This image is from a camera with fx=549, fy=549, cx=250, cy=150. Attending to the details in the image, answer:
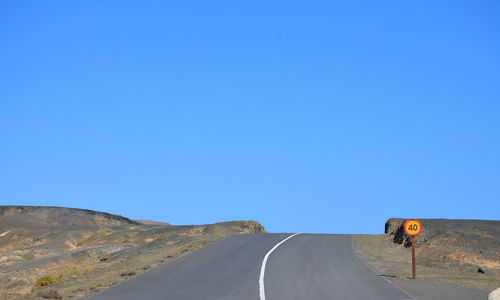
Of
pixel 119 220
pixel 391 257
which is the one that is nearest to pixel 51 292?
pixel 391 257

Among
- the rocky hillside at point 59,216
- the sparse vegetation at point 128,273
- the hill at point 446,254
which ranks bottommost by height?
the sparse vegetation at point 128,273

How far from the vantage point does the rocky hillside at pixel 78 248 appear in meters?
27.2

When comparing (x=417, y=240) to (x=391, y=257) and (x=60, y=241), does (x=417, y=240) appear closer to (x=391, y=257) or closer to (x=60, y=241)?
(x=391, y=257)

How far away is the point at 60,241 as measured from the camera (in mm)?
67812

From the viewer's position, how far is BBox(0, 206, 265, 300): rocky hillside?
27219 mm

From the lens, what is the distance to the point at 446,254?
107 ft

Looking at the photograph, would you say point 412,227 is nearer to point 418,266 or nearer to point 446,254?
point 418,266

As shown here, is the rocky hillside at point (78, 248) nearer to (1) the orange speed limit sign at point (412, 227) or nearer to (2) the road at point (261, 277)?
(2) the road at point (261, 277)

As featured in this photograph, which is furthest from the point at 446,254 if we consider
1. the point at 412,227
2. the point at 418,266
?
the point at 412,227

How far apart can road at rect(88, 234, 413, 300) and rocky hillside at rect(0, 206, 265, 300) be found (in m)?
1.80

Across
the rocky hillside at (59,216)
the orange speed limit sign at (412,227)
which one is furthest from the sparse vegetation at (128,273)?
the rocky hillside at (59,216)

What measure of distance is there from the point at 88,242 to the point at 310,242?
36592 millimetres

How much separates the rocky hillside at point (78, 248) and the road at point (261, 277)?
5.91 ft

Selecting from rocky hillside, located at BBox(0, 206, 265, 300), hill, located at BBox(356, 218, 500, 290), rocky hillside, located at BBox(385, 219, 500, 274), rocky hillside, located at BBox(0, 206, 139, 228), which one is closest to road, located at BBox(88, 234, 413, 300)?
rocky hillside, located at BBox(0, 206, 265, 300)
